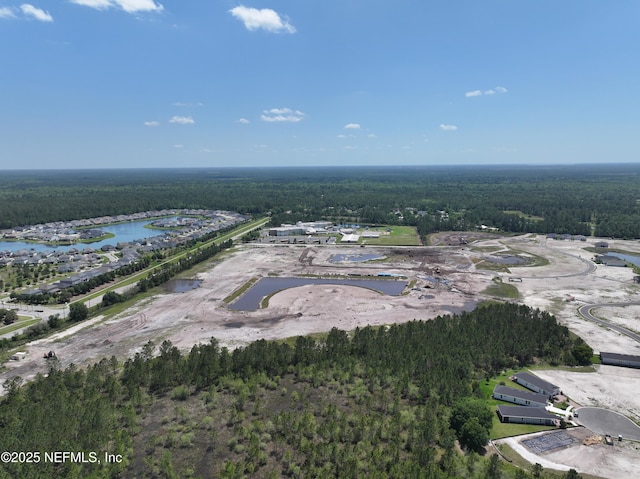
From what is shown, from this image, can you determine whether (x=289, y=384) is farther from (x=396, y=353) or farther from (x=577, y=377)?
(x=577, y=377)

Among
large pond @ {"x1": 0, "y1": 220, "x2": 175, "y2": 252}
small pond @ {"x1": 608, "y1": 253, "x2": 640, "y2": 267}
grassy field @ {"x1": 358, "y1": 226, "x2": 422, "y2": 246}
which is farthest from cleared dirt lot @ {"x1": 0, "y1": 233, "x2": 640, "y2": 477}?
large pond @ {"x1": 0, "y1": 220, "x2": 175, "y2": 252}

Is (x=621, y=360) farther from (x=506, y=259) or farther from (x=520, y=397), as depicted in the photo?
(x=506, y=259)

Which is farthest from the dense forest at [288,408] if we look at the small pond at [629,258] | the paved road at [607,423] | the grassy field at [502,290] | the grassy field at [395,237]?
the grassy field at [395,237]

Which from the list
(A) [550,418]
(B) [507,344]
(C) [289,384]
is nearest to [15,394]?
(C) [289,384]

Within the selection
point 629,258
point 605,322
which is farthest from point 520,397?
point 629,258

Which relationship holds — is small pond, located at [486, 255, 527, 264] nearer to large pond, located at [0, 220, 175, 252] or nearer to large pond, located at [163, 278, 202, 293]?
large pond, located at [163, 278, 202, 293]
